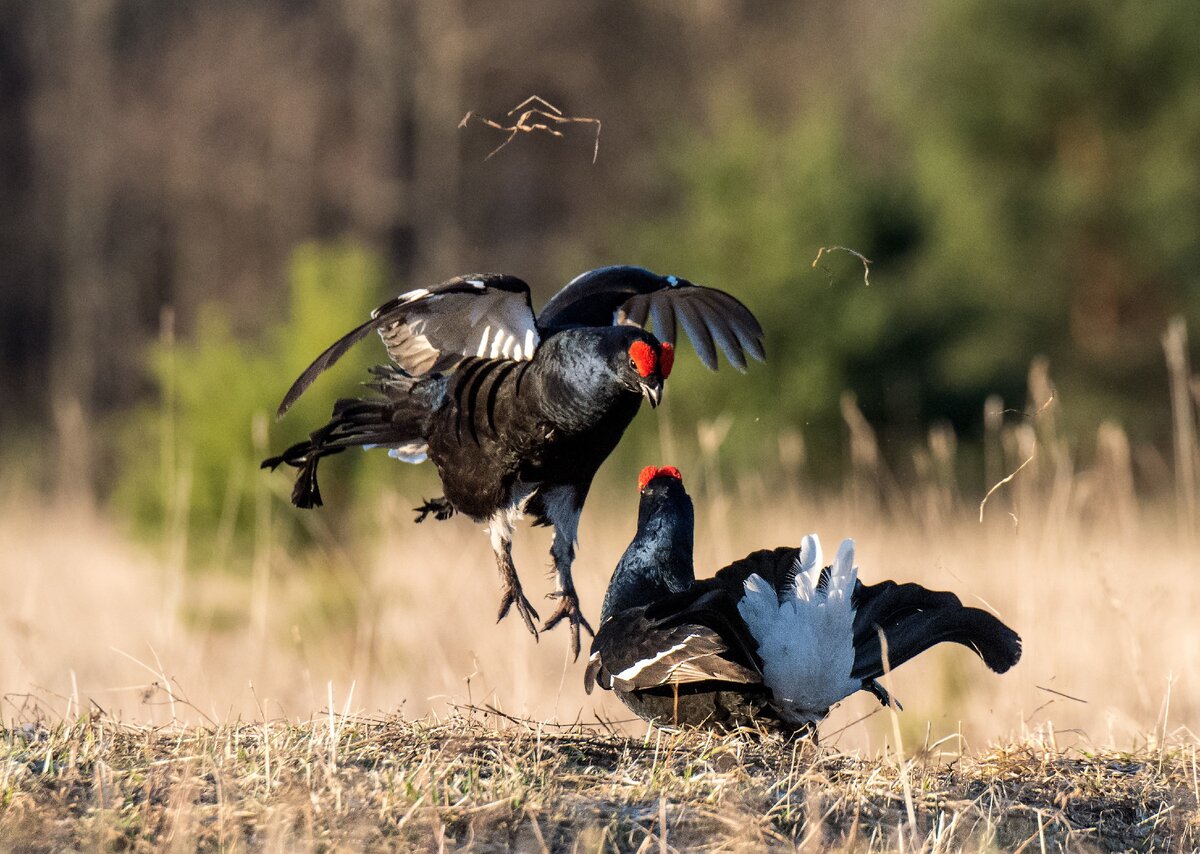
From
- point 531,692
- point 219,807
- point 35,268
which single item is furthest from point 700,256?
point 35,268

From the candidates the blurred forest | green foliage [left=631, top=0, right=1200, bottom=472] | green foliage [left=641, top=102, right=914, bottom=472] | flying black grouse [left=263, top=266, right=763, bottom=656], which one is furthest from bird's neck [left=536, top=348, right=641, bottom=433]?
green foliage [left=631, top=0, right=1200, bottom=472]

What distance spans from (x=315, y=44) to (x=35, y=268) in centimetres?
648

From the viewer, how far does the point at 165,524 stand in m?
8.28

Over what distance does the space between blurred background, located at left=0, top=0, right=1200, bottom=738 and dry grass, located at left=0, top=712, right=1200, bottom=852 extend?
1.24ft

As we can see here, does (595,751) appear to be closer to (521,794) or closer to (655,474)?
(521,794)

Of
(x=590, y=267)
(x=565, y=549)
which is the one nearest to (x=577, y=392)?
(x=565, y=549)

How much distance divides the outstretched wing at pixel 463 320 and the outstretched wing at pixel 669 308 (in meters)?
0.46

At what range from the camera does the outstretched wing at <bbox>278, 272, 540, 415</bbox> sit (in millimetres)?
4137

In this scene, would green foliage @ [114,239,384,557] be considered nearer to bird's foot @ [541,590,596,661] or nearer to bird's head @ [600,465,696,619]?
bird's foot @ [541,590,596,661]

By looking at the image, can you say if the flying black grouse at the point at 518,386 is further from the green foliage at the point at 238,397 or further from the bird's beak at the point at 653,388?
the green foliage at the point at 238,397

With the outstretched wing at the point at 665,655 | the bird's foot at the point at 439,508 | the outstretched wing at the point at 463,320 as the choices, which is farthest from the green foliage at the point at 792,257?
the outstretched wing at the point at 665,655

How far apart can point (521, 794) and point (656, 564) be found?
1.15 m

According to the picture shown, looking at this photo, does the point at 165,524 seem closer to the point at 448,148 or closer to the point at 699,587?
the point at 699,587

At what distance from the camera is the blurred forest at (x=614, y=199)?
516 inches
